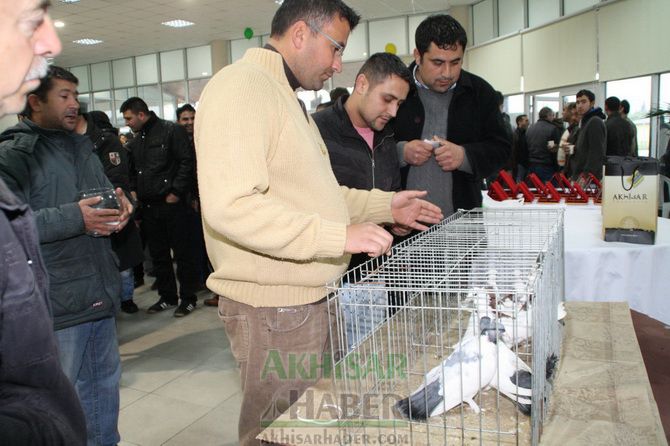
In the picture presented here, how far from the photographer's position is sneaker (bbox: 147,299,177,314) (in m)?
4.29

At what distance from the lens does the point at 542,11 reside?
8.37 meters

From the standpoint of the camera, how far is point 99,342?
1.90 metres

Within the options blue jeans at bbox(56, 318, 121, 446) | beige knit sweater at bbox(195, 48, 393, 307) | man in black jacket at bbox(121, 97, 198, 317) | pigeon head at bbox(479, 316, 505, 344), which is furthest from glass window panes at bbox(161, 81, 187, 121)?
pigeon head at bbox(479, 316, 505, 344)

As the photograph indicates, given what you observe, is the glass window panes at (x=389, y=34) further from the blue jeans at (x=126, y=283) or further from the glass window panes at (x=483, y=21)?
the blue jeans at (x=126, y=283)

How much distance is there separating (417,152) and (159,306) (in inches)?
119

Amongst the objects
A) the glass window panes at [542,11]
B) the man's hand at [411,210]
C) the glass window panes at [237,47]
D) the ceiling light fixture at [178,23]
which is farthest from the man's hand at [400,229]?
the glass window panes at [237,47]

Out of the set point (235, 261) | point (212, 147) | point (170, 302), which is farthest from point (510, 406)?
point (170, 302)

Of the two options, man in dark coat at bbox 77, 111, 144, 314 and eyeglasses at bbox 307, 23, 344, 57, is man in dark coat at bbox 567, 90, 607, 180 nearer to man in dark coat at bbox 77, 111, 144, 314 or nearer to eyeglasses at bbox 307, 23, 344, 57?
man in dark coat at bbox 77, 111, 144, 314

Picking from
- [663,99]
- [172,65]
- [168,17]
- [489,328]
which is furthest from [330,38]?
[172,65]

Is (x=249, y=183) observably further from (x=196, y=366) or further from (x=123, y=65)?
(x=123, y=65)

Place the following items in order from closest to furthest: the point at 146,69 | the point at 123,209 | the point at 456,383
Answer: the point at 456,383 < the point at 123,209 < the point at 146,69

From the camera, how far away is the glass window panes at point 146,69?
1286 centimetres

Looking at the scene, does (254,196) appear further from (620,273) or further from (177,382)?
(177,382)

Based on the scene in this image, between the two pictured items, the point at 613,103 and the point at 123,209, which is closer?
the point at 123,209
